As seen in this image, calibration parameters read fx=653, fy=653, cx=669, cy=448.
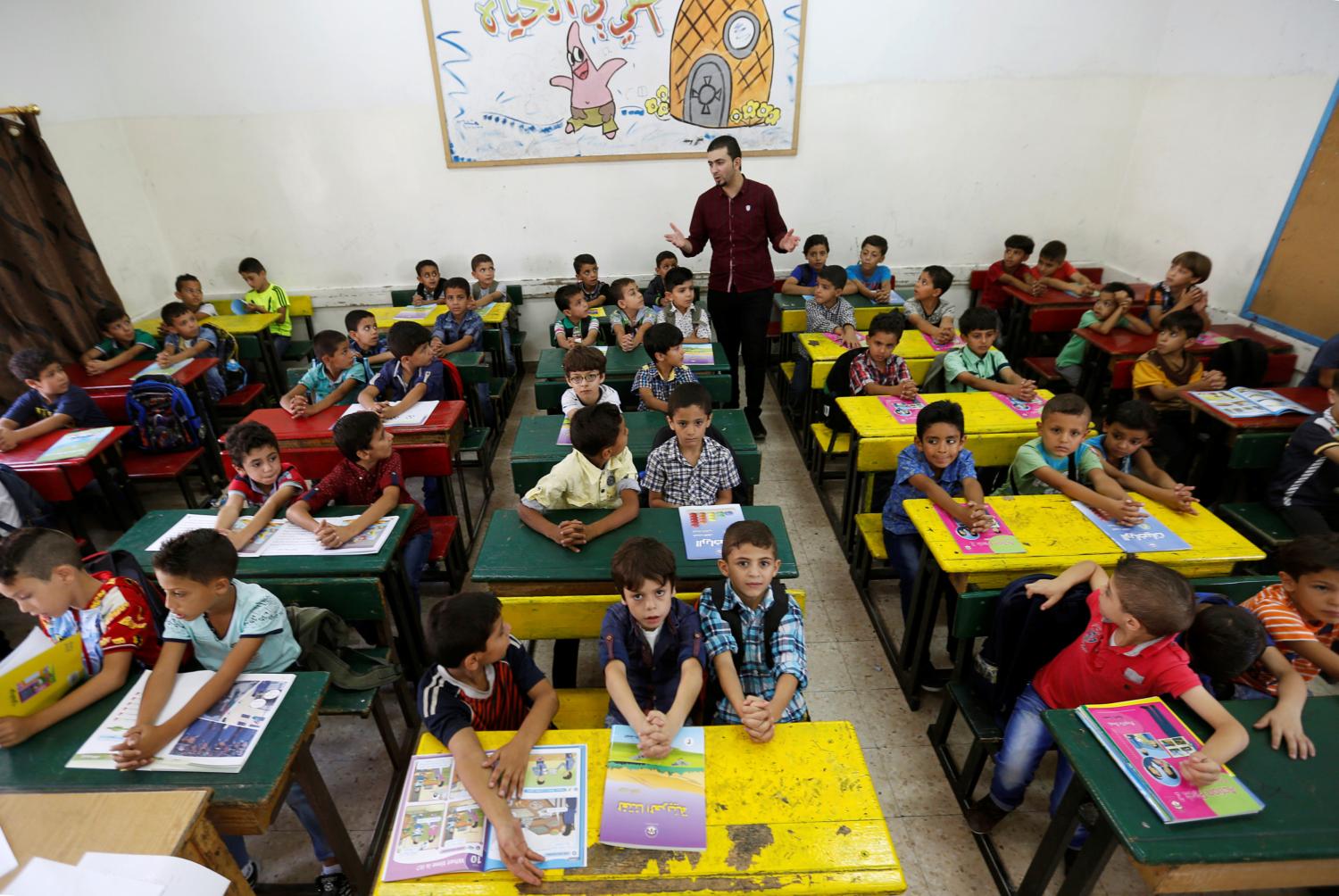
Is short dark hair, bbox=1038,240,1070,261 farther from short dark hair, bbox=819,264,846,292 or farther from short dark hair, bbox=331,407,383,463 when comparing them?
short dark hair, bbox=331,407,383,463

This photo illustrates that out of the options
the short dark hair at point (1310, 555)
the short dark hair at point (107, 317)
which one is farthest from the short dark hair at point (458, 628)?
the short dark hair at point (107, 317)

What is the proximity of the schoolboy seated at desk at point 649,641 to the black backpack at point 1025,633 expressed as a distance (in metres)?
0.85

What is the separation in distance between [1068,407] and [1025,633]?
99 centimetres

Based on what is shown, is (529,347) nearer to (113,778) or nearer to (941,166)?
(941,166)

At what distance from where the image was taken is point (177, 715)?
1.43 m

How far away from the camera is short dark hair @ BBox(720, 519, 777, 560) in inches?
67.2

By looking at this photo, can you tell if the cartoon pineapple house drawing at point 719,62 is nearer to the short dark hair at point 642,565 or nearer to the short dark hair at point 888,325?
the short dark hair at point 888,325

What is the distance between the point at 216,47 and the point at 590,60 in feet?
8.69

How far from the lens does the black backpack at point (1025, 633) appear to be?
5.77 ft

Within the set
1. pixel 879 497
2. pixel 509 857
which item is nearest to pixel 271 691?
pixel 509 857

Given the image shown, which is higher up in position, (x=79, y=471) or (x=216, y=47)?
(x=216, y=47)

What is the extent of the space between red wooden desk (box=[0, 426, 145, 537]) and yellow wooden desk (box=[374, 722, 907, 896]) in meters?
2.72

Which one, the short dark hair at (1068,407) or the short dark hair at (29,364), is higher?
the short dark hair at (1068,407)

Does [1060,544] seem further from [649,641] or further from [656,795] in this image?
[656,795]
